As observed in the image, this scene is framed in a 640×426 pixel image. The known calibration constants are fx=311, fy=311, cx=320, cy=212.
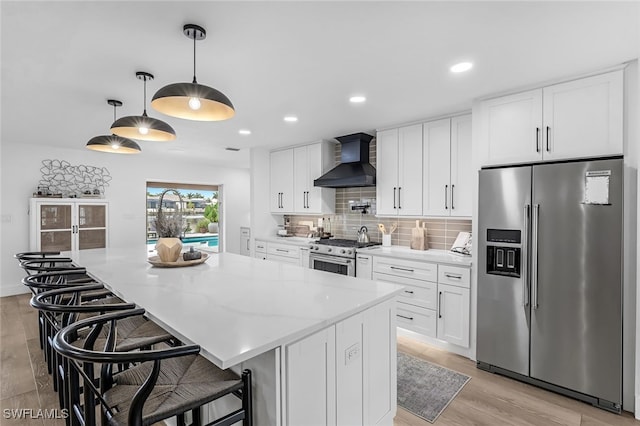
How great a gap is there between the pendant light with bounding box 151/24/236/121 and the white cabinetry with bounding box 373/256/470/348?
7.60ft

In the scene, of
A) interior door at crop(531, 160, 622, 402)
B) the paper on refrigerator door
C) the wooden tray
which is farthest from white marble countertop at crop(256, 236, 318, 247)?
the paper on refrigerator door

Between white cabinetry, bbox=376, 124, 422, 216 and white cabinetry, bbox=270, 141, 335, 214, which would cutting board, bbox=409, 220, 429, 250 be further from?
white cabinetry, bbox=270, 141, 335, 214

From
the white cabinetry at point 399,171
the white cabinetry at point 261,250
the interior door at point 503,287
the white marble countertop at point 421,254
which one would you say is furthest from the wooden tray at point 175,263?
the interior door at point 503,287

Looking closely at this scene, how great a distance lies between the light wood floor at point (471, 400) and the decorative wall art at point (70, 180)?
3035 mm

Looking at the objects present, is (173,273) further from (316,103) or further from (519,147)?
(519,147)

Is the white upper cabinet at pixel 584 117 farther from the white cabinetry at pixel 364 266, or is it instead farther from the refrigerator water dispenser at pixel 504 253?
the white cabinetry at pixel 364 266

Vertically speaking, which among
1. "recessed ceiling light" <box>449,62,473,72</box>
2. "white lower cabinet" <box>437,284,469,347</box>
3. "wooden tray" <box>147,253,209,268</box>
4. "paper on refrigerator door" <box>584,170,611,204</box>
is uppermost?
"recessed ceiling light" <box>449,62,473,72</box>

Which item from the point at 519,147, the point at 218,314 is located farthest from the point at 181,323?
the point at 519,147

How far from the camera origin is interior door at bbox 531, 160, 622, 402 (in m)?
2.11

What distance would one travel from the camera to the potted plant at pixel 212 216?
7.74 meters

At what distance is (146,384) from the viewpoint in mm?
994

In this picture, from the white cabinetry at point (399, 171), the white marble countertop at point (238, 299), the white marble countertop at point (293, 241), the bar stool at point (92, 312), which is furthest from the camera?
the white marble countertop at point (293, 241)

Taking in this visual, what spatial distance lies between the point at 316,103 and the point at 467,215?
1.87 meters

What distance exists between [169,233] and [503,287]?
111 inches
